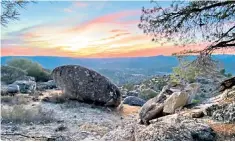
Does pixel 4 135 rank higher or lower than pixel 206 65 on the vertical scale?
lower

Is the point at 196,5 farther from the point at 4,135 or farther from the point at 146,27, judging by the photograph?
the point at 4,135

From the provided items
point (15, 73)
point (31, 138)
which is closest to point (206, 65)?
point (31, 138)

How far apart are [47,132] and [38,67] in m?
13.1

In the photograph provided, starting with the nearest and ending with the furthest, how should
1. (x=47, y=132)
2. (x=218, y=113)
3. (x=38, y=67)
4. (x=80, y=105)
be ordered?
Answer: (x=218, y=113) < (x=47, y=132) < (x=80, y=105) < (x=38, y=67)

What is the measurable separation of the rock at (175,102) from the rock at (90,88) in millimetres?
4340

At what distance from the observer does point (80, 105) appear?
13.9 m

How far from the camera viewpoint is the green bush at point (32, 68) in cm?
2194

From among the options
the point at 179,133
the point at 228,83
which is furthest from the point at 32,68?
the point at 179,133

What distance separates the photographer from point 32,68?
2198 centimetres

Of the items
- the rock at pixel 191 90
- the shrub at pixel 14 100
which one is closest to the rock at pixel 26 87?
the shrub at pixel 14 100

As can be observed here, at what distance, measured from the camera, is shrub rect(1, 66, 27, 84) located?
761 inches

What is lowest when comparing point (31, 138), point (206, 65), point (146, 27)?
point (31, 138)

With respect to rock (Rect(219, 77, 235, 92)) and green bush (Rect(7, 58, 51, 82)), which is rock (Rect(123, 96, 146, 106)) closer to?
green bush (Rect(7, 58, 51, 82))

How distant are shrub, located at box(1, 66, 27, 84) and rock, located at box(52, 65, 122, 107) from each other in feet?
18.5
